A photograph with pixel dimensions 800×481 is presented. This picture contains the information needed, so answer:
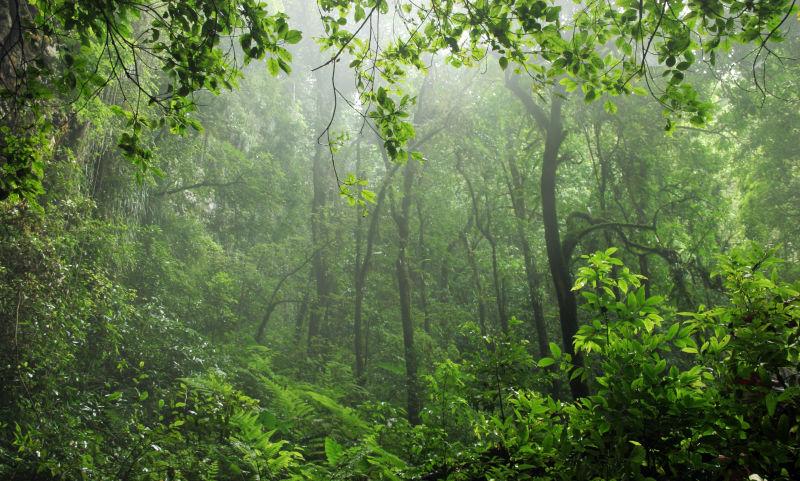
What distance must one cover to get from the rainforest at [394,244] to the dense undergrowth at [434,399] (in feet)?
0.07

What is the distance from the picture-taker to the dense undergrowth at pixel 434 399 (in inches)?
90.8

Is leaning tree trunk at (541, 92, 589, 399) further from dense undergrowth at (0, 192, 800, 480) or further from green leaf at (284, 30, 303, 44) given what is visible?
green leaf at (284, 30, 303, 44)

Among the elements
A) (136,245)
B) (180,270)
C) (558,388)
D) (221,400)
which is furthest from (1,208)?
(558,388)

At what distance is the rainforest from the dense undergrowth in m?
0.02

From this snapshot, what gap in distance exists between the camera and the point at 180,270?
1459cm

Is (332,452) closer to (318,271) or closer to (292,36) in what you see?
(292,36)

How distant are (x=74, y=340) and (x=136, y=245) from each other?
5075 mm

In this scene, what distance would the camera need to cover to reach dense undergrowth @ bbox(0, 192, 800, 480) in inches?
90.8

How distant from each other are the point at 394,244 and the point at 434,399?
9.97 meters

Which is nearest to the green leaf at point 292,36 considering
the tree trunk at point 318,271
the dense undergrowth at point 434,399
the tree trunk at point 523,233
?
the dense undergrowth at point 434,399

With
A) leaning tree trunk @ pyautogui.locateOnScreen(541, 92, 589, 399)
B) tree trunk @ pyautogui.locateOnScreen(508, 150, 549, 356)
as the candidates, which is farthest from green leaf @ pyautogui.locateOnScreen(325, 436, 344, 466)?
tree trunk @ pyautogui.locateOnScreen(508, 150, 549, 356)

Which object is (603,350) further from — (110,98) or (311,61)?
(311,61)

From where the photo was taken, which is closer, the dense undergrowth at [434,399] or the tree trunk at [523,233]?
the dense undergrowth at [434,399]

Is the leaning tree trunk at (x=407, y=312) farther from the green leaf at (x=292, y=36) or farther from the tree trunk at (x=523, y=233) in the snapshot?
the green leaf at (x=292, y=36)
